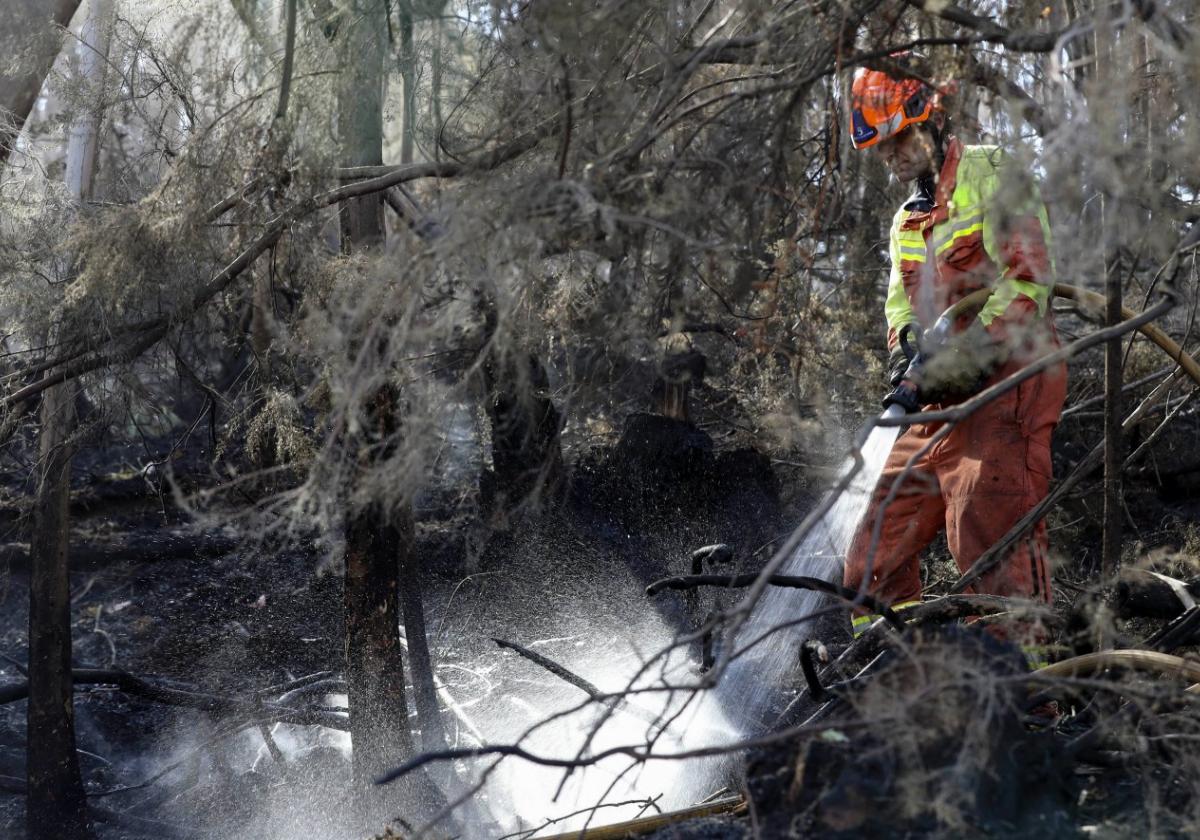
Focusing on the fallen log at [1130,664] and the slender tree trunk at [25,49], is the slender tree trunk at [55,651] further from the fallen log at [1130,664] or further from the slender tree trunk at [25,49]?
the fallen log at [1130,664]

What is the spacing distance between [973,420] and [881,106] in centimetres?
116

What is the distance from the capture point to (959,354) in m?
3.80

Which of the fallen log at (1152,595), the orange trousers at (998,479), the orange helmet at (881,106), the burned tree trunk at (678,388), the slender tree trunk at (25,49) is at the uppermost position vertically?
the slender tree trunk at (25,49)

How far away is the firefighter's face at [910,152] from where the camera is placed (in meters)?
4.10

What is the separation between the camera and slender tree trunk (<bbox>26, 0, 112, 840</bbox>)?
5.97 m

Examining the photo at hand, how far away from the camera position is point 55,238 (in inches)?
204

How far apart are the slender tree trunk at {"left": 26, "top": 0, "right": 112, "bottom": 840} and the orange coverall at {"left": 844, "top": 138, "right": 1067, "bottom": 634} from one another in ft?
13.4

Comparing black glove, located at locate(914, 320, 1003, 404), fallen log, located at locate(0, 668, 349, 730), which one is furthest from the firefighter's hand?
fallen log, located at locate(0, 668, 349, 730)

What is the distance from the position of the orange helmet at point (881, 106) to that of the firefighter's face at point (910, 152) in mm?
125

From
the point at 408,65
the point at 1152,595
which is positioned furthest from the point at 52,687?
the point at 1152,595

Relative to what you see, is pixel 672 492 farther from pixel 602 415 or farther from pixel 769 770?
pixel 769 770

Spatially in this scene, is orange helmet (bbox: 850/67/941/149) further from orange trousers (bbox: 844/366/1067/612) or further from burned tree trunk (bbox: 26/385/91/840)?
burned tree trunk (bbox: 26/385/91/840)

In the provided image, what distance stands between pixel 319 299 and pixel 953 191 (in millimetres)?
2540

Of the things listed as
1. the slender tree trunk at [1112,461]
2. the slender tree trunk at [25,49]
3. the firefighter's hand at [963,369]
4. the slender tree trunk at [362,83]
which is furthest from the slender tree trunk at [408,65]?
the slender tree trunk at [1112,461]
